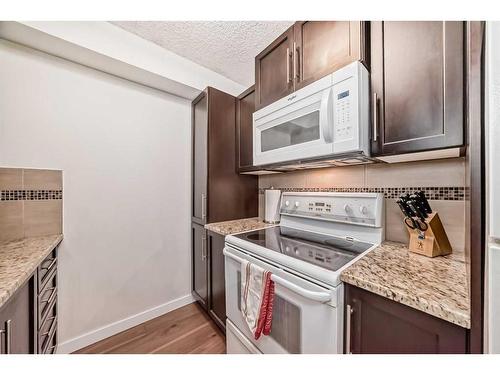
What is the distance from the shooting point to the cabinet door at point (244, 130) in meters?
1.83

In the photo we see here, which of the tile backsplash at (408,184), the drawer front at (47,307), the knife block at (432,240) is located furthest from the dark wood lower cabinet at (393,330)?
the drawer front at (47,307)

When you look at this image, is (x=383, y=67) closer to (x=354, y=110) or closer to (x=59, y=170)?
(x=354, y=110)

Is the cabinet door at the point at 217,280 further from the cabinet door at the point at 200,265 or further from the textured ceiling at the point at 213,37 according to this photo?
the textured ceiling at the point at 213,37

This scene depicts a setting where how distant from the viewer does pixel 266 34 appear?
1551 mm

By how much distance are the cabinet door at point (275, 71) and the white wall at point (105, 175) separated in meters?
0.88

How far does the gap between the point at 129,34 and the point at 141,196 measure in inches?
49.6

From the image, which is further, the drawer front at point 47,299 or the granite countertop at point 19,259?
the drawer front at point 47,299

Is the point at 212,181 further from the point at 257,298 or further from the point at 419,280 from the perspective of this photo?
the point at 419,280

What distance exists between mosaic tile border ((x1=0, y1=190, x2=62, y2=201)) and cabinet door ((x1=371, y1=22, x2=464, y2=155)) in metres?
2.04

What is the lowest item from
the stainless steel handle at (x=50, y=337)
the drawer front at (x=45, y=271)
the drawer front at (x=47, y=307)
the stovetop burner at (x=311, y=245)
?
the stainless steel handle at (x=50, y=337)

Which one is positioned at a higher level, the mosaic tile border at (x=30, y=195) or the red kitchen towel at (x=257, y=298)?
the mosaic tile border at (x=30, y=195)

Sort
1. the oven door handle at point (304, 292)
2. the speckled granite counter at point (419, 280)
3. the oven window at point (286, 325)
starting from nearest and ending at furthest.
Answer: the speckled granite counter at point (419, 280) < the oven door handle at point (304, 292) < the oven window at point (286, 325)

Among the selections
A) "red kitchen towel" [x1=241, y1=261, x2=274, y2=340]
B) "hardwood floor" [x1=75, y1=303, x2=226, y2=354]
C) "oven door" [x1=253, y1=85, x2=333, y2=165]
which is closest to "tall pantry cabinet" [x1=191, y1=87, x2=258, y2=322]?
"hardwood floor" [x1=75, y1=303, x2=226, y2=354]

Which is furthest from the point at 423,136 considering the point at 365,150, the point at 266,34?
the point at 266,34
